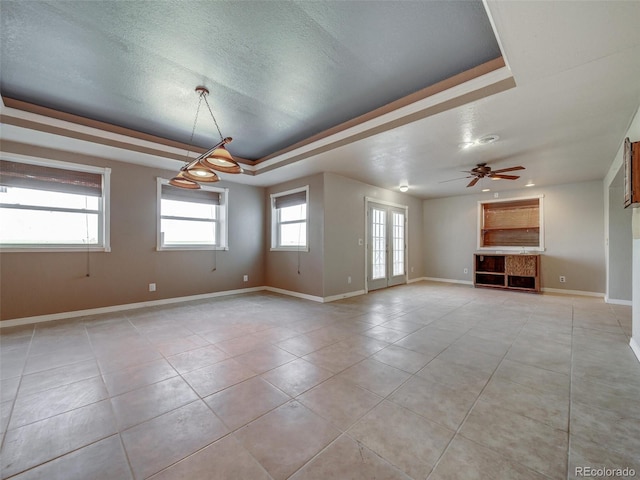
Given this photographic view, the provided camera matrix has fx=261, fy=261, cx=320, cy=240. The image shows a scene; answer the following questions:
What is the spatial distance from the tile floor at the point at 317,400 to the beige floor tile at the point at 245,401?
0.01 meters

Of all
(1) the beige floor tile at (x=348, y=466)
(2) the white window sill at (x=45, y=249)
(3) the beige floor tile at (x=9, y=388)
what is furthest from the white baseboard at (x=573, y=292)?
(2) the white window sill at (x=45, y=249)

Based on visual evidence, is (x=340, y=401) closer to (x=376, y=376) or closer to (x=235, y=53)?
(x=376, y=376)

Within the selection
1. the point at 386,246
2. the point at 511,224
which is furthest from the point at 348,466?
the point at 511,224

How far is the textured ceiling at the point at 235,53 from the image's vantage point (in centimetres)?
196

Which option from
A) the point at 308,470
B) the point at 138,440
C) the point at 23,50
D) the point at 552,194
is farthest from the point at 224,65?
the point at 552,194

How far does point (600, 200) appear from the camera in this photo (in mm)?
5562

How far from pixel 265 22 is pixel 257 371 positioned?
290 cm

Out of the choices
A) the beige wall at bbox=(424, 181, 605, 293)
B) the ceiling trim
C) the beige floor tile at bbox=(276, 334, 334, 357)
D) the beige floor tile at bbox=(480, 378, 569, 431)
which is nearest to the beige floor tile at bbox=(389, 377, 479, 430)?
the beige floor tile at bbox=(480, 378, 569, 431)

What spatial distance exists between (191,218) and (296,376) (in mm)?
4204

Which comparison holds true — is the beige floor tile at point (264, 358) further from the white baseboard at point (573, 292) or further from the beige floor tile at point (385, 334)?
the white baseboard at point (573, 292)

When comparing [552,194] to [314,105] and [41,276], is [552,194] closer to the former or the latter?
[314,105]

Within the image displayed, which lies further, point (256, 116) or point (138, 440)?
point (256, 116)

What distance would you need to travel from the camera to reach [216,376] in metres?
2.25

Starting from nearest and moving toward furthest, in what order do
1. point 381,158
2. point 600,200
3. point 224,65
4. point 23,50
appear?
point 23,50 < point 224,65 < point 381,158 < point 600,200
